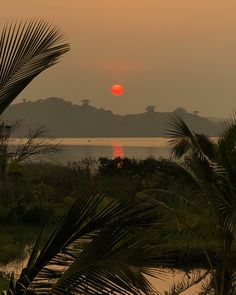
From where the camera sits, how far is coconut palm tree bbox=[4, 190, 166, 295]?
3434 mm

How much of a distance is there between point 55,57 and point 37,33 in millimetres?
204

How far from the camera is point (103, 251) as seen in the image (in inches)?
136

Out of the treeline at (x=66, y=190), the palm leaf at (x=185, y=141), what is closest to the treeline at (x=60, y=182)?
the treeline at (x=66, y=190)

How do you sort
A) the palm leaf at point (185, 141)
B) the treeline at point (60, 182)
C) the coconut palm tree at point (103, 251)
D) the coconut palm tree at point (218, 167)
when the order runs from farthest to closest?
1. the treeline at point (60, 182)
2. the palm leaf at point (185, 141)
3. the coconut palm tree at point (218, 167)
4. the coconut palm tree at point (103, 251)

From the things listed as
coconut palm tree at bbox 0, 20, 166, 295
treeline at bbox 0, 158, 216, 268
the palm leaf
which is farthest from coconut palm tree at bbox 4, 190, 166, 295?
treeline at bbox 0, 158, 216, 268

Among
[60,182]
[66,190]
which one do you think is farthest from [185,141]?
[60,182]

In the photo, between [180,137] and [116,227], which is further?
[180,137]

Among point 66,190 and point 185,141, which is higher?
point 185,141

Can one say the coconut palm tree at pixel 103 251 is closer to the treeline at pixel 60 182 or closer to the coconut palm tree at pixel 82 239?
the coconut palm tree at pixel 82 239

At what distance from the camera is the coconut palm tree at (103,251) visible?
3434 mm

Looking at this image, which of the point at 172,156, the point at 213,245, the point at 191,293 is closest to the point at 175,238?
the point at 213,245

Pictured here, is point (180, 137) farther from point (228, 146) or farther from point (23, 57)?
point (23, 57)

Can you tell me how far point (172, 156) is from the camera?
9375mm

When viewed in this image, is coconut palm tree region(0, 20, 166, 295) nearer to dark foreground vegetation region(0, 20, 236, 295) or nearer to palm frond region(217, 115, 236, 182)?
dark foreground vegetation region(0, 20, 236, 295)
